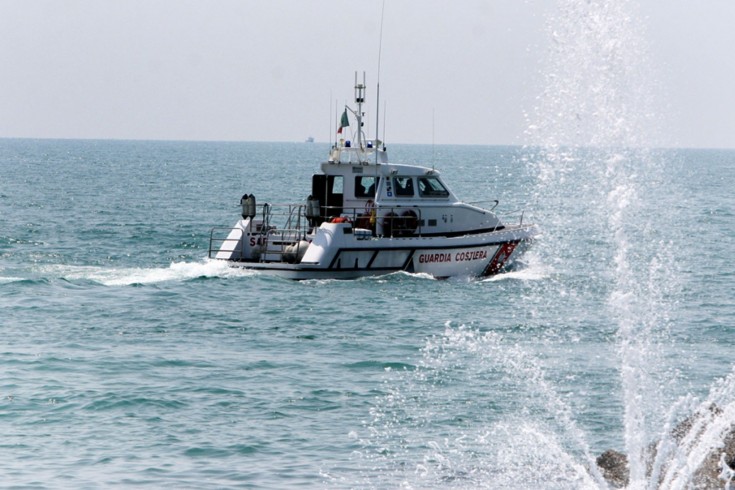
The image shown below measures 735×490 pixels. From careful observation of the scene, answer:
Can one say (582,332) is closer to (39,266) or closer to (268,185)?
(39,266)

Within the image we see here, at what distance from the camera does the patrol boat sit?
31.9m

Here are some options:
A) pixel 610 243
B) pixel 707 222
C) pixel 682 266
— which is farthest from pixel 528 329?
pixel 707 222

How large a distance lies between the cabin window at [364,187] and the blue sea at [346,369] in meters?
2.96

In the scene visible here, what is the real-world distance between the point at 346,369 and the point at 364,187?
12.7m

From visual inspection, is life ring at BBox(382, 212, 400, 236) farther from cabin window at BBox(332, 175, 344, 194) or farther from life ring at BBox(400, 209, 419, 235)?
cabin window at BBox(332, 175, 344, 194)

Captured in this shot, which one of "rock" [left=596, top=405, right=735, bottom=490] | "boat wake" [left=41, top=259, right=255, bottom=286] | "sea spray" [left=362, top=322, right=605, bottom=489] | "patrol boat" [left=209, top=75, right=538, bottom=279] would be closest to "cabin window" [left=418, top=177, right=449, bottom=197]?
"patrol boat" [left=209, top=75, right=538, bottom=279]

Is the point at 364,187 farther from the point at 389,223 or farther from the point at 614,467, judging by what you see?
the point at 614,467

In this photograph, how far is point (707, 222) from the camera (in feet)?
196

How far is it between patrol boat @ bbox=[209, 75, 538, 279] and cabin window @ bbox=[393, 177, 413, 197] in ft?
0.09

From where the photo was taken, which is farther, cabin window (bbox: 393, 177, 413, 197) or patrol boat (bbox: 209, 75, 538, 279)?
cabin window (bbox: 393, 177, 413, 197)

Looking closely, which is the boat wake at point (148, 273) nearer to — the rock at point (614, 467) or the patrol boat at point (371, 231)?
the patrol boat at point (371, 231)

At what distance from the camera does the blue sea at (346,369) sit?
633 inches

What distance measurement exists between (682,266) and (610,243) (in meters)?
8.90

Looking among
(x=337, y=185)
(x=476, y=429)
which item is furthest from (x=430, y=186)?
(x=476, y=429)
